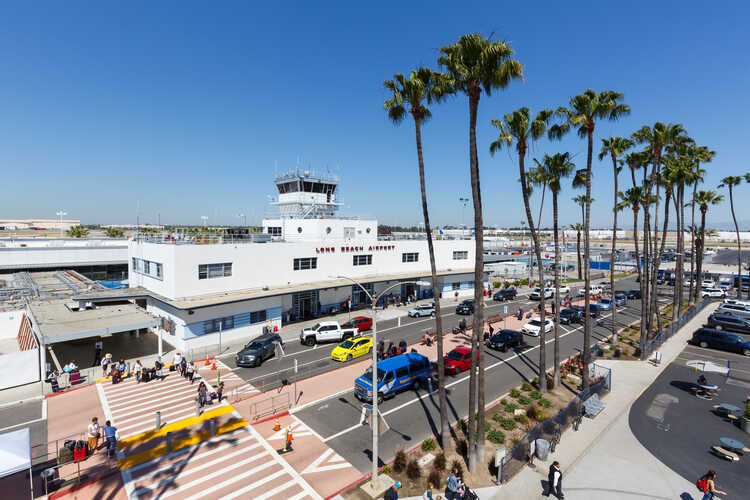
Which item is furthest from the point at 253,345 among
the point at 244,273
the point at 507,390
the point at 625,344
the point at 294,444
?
the point at 625,344

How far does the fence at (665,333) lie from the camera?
30573 mm

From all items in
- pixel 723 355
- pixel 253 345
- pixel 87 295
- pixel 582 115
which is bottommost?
pixel 723 355

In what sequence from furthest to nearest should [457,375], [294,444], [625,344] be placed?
[625,344] → [457,375] → [294,444]

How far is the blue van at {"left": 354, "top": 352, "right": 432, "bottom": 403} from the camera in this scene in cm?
2203

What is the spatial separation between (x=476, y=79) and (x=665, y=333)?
3630 centimetres

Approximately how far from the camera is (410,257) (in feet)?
169

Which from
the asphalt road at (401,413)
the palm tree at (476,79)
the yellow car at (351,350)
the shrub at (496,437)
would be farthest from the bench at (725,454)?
the yellow car at (351,350)

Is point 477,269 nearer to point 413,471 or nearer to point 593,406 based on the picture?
point 413,471

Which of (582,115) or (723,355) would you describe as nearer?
(582,115)

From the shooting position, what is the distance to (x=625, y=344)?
34.2 metres

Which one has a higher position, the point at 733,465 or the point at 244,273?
the point at 244,273

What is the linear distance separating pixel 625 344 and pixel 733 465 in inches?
770

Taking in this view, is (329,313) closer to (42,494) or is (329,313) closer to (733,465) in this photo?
(42,494)

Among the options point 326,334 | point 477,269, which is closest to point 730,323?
point 477,269
